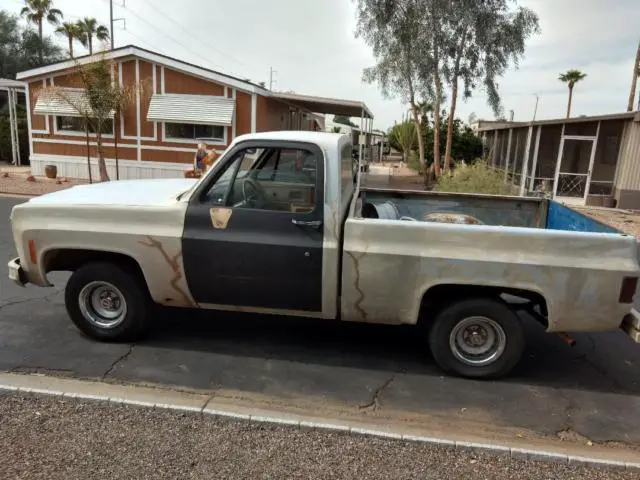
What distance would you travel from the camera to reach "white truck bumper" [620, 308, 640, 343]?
3693mm

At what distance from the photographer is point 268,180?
415 cm

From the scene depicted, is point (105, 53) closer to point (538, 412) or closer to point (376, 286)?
point (376, 286)

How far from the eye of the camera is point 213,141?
17.1 metres

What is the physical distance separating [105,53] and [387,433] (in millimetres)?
15091

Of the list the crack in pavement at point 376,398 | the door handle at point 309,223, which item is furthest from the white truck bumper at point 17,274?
the crack in pavement at point 376,398

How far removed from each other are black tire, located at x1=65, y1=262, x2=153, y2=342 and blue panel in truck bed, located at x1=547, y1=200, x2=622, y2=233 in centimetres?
374

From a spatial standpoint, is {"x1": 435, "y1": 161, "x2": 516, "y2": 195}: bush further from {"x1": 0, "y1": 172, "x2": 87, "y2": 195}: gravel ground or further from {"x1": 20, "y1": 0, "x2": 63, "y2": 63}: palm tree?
{"x1": 20, "y1": 0, "x2": 63, "y2": 63}: palm tree

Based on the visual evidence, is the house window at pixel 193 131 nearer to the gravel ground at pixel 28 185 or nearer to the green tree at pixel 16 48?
the gravel ground at pixel 28 185

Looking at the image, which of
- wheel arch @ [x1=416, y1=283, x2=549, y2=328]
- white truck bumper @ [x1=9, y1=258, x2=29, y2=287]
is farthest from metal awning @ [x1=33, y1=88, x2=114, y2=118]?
wheel arch @ [x1=416, y1=283, x2=549, y2=328]

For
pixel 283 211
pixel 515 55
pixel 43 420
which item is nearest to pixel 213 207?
pixel 283 211

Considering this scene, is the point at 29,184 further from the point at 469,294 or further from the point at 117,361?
the point at 469,294

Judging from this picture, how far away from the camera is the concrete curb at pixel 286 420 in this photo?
3.03 m

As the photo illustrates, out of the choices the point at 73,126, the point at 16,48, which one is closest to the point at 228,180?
the point at 73,126

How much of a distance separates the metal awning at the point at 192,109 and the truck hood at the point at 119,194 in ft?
38.6
